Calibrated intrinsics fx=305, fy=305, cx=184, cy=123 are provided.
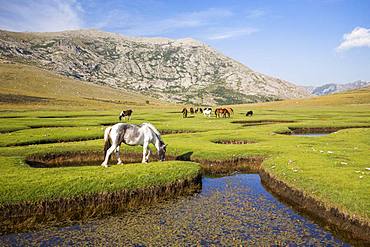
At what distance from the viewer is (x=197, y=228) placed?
47.2ft

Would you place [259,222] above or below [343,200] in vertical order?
below

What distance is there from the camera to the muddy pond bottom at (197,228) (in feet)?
43.0

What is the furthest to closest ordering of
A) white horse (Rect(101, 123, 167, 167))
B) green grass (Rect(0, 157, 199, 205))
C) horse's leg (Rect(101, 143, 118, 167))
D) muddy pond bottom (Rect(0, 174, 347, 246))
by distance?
white horse (Rect(101, 123, 167, 167)), horse's leg (Rect(101, 143, 118, 167)), green grass (Rect(0, 157, 199, 205)), muddy pond bottom (Rect(0, 174, 347, 246))

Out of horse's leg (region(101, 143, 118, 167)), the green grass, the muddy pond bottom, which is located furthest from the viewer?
horse's leg (region(101, 143, 118, 167))

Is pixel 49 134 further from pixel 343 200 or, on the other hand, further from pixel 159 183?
pixel 343 200

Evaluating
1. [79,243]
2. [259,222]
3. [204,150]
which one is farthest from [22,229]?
[204,150]

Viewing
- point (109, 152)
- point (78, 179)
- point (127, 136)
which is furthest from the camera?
point (127, 136)

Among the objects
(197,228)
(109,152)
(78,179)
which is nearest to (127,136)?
(109,152)

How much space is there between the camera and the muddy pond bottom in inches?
516

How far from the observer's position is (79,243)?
1281 centimetres

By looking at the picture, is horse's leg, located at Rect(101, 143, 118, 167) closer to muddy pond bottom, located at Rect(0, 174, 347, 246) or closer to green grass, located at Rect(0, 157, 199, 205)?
green grass, located at Rect(0, 157, 199, 205)

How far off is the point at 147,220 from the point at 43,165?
15733 mm

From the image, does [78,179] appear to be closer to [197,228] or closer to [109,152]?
[109,152]

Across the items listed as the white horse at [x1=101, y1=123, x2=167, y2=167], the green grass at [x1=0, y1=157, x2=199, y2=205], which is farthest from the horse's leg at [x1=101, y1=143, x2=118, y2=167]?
the green grass at [x1=0, y1=157, x2=199, y2=205]
